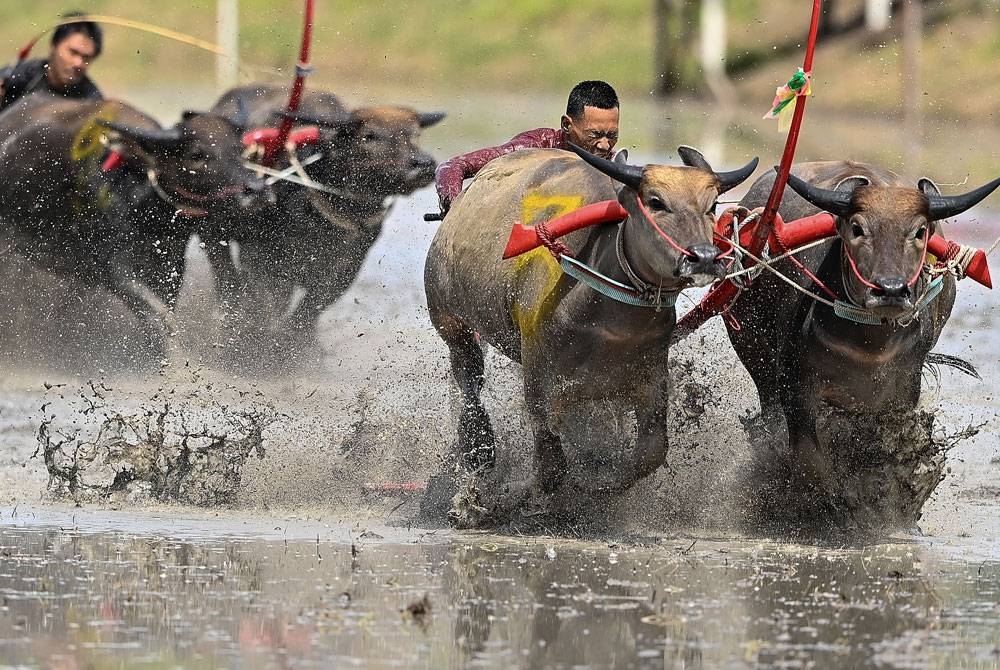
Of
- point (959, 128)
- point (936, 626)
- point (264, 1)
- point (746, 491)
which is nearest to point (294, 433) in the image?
point (746, 491)

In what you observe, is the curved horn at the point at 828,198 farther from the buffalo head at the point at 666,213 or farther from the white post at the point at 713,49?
the white post at the point at 713,49

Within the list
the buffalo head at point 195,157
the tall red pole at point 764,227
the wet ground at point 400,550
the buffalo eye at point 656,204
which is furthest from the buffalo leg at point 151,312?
the buffalo eye at point 656,204

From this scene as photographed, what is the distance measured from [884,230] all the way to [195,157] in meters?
6.45

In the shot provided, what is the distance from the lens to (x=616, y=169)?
7.91 metres

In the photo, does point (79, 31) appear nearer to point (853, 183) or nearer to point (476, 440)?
point (476, 440)

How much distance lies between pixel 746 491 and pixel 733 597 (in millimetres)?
1989

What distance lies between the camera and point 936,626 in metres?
6.71

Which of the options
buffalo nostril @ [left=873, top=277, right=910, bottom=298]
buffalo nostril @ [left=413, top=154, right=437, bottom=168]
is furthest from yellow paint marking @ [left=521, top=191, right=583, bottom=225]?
buffalo nostril @ [left=413, top=154, right=437, bottom=168]

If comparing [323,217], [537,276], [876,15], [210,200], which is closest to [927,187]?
[537,276]

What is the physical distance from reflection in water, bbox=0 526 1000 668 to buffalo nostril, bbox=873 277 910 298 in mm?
1040

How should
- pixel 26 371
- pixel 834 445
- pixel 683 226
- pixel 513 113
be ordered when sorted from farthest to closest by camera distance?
1. pixel 513 113
2. pixel 26 371
3. pixel 834 445
4. pixel 683 226

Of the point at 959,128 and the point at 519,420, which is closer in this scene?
the point at 519,420

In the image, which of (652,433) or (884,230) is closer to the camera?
(884,230)

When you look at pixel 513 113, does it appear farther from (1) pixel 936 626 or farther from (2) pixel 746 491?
(1) pixel 936 626
